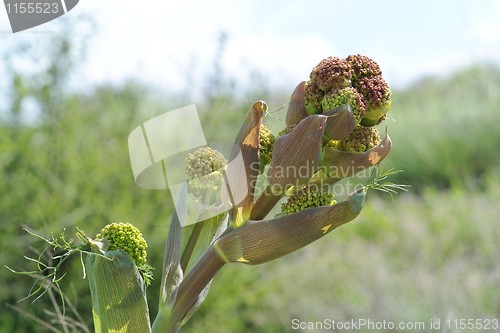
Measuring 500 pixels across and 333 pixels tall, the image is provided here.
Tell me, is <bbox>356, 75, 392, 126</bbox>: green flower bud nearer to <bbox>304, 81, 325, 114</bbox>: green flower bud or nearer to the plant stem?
<bbox>304, 81, 325, 114</bbox>: green flower bud

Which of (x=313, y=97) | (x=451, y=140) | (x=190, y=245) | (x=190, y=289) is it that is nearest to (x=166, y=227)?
(x=190, y=245)

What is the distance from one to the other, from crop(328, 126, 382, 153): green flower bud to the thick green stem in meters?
0.23

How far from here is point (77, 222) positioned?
3.09m

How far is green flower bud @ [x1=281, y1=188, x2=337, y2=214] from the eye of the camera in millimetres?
972

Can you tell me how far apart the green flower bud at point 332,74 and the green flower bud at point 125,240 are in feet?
1.14

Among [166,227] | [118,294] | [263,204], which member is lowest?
[166,227]

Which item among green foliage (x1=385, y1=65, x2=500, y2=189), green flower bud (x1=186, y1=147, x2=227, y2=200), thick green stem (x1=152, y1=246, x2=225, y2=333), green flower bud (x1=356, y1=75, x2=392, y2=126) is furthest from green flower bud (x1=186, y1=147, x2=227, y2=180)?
green foliage (x1=385, y1=65, x2=500, y2=189)

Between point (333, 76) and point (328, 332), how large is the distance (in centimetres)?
277

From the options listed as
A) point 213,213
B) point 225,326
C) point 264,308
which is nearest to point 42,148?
point 225,326

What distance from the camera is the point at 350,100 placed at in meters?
0.90

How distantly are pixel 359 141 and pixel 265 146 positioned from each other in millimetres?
135

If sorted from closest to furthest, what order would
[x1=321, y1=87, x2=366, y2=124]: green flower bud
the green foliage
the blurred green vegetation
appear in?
[x1=321, y1=87, x2=366, y2=124]: green flower bud
the blurred green vegetation
the green foliage

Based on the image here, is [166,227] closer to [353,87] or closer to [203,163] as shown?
[203,163]

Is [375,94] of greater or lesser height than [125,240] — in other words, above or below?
above
